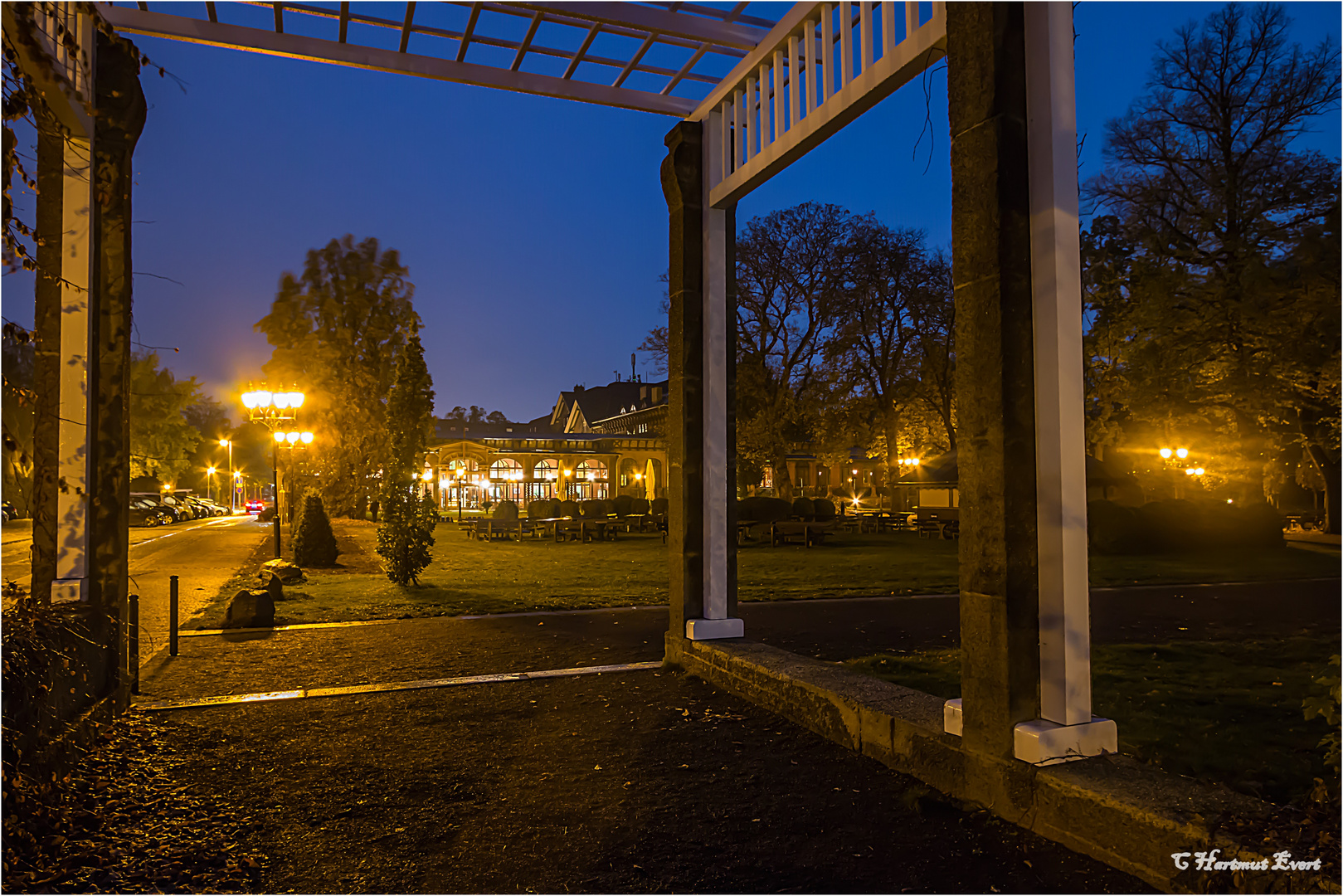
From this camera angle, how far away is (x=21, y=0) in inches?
116

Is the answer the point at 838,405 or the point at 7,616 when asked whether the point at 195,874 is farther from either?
the point at 838,405

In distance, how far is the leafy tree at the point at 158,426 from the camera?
43969 millimetres

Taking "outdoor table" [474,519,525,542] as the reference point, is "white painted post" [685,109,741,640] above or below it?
above

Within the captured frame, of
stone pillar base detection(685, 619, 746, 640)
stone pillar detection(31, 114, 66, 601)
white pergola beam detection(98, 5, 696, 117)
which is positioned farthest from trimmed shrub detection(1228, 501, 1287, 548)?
stone pillar detection(31, 114, 66, 601)

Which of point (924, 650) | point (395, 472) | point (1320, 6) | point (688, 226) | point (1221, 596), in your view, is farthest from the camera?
point (1320, 6)

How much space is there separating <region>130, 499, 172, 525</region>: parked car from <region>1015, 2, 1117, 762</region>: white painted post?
1437 inches

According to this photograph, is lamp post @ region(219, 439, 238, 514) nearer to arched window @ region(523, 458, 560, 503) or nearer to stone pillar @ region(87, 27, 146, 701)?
arched window @ region(523, 458, 560, 503)

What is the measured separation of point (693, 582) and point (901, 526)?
22302mm

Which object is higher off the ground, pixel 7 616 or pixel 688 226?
pixel 688 226

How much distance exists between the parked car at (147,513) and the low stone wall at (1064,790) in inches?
1383

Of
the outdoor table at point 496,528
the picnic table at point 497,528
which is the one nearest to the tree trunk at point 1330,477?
the picnic table at point 497,528

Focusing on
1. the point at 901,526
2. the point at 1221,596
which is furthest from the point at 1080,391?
the point at 901,526

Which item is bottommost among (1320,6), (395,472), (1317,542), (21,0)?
(1317,542)

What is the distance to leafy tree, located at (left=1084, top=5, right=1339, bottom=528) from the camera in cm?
1877
